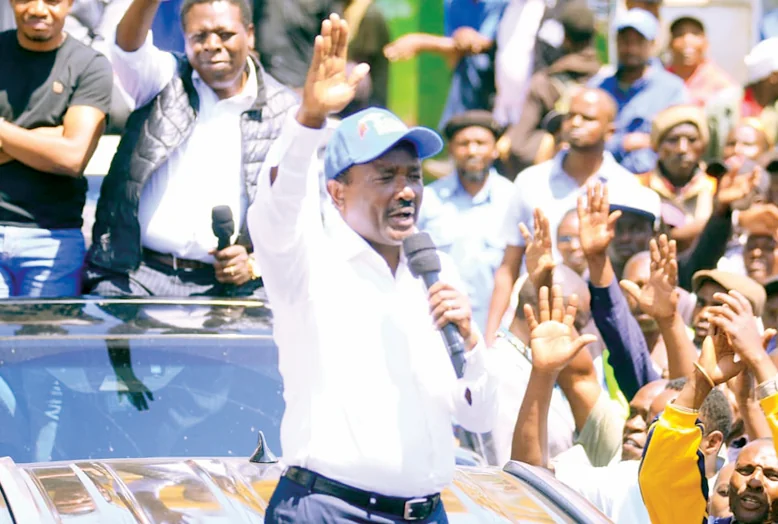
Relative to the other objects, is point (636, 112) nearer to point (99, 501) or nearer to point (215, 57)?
point (215, 57)

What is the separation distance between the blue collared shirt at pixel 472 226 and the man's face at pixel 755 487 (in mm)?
3112

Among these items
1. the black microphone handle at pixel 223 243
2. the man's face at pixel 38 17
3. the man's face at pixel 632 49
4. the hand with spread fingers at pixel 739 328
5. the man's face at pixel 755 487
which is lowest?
the man's face at pixel 755 487

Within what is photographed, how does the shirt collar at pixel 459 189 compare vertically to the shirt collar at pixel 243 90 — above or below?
below

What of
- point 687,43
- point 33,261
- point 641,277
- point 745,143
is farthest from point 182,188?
point 687,43

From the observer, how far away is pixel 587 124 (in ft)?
25.7

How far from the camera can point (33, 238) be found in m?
5.98

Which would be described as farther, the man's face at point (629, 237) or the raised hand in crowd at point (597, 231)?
the man's face at point (629, 237)

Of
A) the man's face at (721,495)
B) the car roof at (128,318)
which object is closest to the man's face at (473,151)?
the car roof at (128,318)

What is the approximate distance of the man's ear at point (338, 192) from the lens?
3.91 m

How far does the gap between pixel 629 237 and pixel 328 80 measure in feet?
12.9

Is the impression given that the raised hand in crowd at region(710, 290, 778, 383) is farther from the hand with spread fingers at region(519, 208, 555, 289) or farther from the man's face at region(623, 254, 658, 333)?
the man's face at region(623, 254, 658, 333)

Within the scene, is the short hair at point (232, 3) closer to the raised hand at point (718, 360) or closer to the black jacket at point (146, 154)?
the black jacket at point (146, 154)

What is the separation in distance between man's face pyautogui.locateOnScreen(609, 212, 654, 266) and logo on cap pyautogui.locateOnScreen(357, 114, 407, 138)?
3.57 meters

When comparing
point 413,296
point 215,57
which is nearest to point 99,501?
point 413,296
